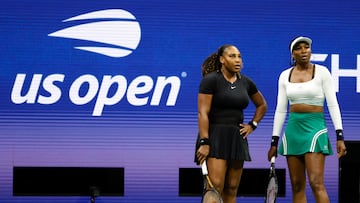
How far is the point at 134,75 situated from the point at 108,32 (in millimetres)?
451

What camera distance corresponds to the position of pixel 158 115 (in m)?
7.14

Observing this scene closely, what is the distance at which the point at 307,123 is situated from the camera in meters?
5.79

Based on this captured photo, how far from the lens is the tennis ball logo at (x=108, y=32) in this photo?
709 cm

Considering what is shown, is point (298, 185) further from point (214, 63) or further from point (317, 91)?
point (214, 63)

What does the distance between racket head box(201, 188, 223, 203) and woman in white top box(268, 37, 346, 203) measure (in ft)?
2.54

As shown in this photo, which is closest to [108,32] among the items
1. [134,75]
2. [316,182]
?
[134,75]

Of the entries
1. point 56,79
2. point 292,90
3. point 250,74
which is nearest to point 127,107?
point 56,79

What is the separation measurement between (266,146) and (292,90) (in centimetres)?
156

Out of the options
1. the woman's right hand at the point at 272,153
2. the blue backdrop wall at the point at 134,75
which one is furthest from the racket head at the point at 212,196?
the blue backdrop wall at the point at 134,75

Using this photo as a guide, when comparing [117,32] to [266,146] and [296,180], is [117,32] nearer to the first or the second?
[266,146]

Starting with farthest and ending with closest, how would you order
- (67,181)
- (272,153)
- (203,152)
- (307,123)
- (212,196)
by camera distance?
(67,181) → (272,153) → (307,123) → (203,152) → (212,196)

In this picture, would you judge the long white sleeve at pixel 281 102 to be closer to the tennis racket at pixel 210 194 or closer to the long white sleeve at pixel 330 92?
the long white sleeve at pixel 330 92

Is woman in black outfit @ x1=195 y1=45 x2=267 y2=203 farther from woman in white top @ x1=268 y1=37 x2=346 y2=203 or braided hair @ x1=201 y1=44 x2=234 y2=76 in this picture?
woman in white top @ x1=268 y1=37 x2=346 y2=203

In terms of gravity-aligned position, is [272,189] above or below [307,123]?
below
